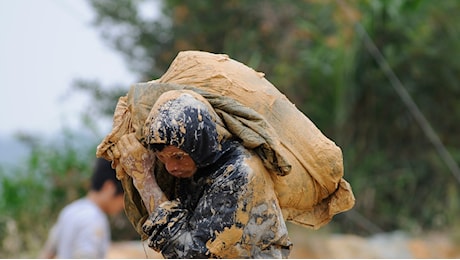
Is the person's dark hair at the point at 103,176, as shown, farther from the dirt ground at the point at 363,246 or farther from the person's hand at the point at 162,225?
the dirt ground at the point at 363,246

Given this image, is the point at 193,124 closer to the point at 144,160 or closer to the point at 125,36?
the point at 144,160

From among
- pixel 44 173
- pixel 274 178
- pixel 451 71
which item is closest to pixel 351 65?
pixel 451 71

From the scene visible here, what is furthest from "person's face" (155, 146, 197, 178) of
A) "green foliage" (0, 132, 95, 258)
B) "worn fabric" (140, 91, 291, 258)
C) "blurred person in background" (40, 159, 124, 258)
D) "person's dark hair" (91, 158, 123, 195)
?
"green foliage" (0, 132, 95, 258)

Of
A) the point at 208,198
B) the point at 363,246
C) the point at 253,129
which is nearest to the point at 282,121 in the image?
the point at 253,129

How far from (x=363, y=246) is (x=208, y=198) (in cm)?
588

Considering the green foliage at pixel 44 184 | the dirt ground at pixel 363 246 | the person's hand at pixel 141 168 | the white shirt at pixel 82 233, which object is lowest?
the dirt ground at pixel 363 246

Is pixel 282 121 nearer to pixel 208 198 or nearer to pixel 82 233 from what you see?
pixel 208 198

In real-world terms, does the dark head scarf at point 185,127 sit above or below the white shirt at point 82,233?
above

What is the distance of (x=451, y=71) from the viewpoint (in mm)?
9656

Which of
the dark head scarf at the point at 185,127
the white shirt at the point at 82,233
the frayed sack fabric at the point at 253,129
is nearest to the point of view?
the dark head scarf at the point at 185,127

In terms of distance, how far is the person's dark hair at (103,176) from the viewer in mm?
4918

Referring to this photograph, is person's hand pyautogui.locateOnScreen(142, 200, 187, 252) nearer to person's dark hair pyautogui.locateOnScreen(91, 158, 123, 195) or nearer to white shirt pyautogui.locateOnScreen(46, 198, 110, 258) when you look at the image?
A: white shirt pyautogui.locateOnScreen(46, 198, 110, 258)

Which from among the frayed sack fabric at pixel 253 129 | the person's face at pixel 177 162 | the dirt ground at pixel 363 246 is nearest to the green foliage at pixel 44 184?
the dirt ground at pixel 363 246

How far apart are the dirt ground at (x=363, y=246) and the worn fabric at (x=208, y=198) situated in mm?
4719
